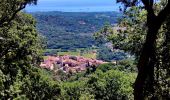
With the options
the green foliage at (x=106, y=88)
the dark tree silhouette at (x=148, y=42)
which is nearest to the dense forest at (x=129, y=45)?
the dark tree silhouette at (x=148, y=42)

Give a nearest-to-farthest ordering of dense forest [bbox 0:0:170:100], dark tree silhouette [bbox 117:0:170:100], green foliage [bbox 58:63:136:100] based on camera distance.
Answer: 1. dark tree silhouette [bbox 117:0:170:100]
2. dense forest [bbox 0:0:170:100]
3. green foliage [bbox 58:63:136:100]

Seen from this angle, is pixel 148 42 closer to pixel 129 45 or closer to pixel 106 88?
pixel 129 45

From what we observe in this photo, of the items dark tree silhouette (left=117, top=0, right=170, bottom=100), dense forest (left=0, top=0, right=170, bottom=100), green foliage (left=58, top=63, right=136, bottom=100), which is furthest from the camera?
green foliage (left=58, top=63, right=136, bottom=100)

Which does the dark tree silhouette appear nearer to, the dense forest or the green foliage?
the dense forest

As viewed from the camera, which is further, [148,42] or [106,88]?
[106,88]

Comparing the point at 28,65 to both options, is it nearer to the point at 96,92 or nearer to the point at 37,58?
the point at 37,58

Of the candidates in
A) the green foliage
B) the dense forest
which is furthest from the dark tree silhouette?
the green foliage

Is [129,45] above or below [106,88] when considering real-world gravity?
above

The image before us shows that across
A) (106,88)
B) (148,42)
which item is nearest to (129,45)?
(148,42)

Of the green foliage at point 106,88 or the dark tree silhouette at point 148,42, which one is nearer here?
the dark tree silhouette at point 148,42

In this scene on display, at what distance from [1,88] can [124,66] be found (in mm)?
91616

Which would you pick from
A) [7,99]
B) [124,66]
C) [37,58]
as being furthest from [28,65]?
[124,66]

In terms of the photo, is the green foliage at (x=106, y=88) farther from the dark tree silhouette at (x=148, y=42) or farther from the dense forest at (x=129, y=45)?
the dark tree silhouette at (x=148, y=42)

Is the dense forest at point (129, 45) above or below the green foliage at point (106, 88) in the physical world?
above
